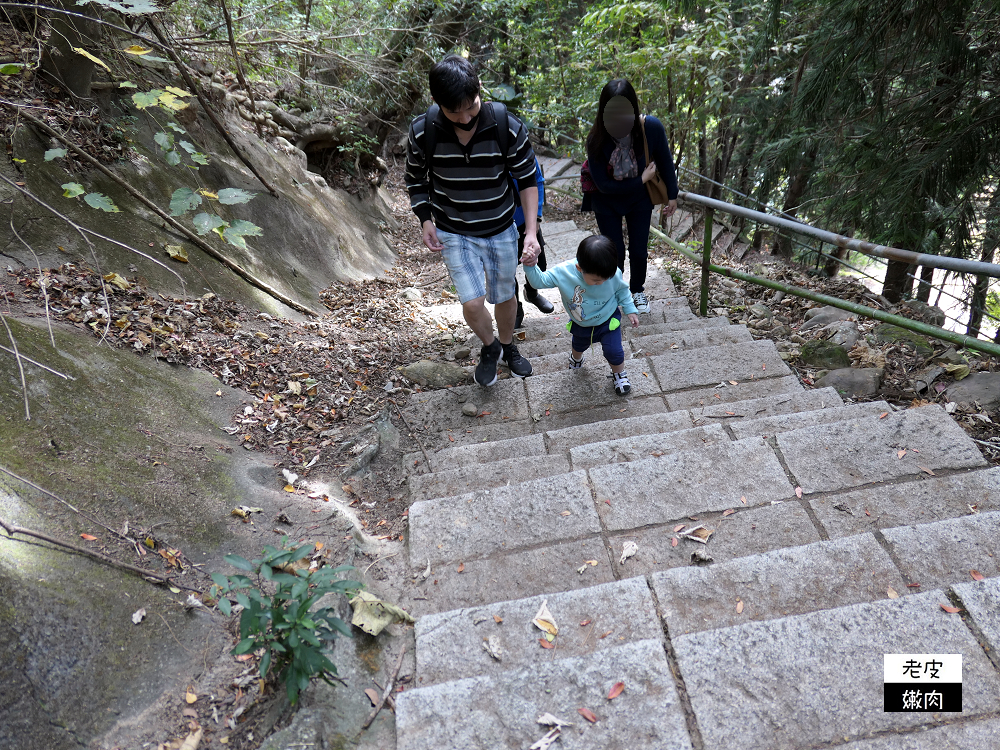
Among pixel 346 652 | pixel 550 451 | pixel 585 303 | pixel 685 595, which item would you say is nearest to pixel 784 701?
pixel 685 595

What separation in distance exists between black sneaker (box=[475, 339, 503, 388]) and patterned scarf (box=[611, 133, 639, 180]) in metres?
1.33

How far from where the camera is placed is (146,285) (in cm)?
337

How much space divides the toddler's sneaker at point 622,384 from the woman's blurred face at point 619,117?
4.80 ft

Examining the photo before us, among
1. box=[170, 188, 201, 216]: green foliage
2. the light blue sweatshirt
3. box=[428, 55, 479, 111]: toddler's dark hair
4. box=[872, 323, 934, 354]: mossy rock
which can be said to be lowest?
box=[872, 323, 934, 354]: mossy rock

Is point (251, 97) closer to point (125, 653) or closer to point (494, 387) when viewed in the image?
point (494, 387)

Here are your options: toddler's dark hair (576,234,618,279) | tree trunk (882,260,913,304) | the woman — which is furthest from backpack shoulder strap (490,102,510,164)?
tree trunk (882,260,913,304)

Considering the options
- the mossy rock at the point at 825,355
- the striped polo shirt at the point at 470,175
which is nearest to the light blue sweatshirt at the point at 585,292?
the striped polo shirt at the point at 470,175

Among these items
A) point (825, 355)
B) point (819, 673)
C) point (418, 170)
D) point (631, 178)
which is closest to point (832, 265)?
point (825, 355)

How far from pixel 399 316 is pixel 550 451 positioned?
2.74 meters

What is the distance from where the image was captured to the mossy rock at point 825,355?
11.5ft

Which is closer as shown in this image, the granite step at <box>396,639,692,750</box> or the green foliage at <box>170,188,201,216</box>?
the granite step at <box>396,639,692,750</box>

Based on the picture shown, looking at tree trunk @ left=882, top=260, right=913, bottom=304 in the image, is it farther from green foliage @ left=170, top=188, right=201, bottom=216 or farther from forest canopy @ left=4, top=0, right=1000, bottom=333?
green foliage @ left=170, top=188, right=201, bottom=216

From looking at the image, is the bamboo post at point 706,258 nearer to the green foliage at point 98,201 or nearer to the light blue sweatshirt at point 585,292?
the light blue sweatshirt at point 585,292

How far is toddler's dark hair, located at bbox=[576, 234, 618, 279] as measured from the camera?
116 inches
